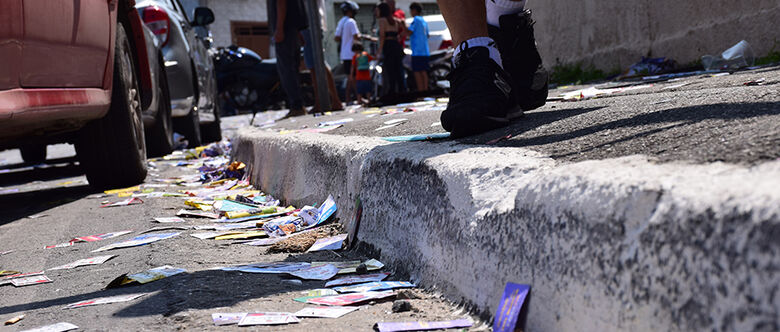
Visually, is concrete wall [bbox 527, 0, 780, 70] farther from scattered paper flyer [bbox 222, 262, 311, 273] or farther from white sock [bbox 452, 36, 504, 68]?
scattered paper flyer [bbox 222, 262, 311, 273]

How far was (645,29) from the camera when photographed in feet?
28.2

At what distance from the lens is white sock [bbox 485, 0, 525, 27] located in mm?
3508

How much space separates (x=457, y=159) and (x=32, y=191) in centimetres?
445

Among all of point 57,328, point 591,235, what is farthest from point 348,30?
point 591,235

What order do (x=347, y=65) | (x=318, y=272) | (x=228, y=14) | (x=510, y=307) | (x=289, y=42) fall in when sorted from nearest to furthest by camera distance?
(x=510, y=307)
(x=318, y=272)
(x=289, y=42)
(x=347, y=65)
(x=228, y=14)

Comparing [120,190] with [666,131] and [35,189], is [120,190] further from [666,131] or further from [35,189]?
[666,131]

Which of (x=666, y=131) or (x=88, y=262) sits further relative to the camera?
(x=88, y=262)

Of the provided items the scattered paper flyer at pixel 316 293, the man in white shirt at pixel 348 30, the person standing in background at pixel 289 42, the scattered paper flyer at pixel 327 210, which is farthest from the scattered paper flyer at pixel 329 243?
the man in white shirt at pixel 348 30

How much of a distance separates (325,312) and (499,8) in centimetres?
188

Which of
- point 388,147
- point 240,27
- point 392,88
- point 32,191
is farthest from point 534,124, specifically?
point 240,27

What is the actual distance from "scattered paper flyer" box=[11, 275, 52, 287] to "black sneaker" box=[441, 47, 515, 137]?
53.2 inches

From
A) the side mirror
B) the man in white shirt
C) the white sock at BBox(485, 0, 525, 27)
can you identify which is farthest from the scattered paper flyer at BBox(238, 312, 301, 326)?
the man in white shirt

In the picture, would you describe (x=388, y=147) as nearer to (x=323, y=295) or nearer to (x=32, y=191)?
(x=323, y=295)

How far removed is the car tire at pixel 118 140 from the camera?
4.83 metres
